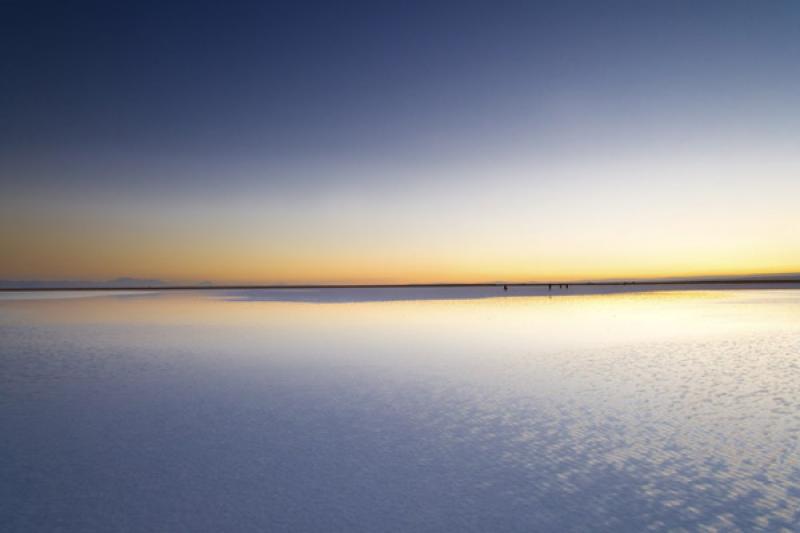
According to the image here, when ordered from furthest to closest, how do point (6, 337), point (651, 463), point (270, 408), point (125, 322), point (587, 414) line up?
point (125, 322)
point (6, 337)
point (270, 408)
point (587, 414)
point (651, 463)

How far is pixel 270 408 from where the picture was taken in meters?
10.5

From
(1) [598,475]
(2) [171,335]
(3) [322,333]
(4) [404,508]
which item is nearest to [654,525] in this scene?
(1) [598,475]

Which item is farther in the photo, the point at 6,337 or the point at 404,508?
the point at 6,337

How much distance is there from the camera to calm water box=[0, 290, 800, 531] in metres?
5.89

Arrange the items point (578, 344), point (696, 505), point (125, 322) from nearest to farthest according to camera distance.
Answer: point (696, 505) < point (578, 344) < point (125, 322)

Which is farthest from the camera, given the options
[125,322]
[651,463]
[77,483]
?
[125,322]

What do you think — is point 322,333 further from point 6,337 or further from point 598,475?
point 598,475

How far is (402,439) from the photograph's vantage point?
334 inches

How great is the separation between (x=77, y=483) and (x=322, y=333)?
54.4ft

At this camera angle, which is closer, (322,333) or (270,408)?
(270,408)

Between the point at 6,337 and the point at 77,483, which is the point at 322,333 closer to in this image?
the point at 6,337

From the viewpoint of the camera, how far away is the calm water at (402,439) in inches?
232

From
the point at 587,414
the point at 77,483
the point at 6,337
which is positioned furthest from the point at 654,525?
the point at 6,337

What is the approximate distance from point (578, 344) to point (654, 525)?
14.2 metres
